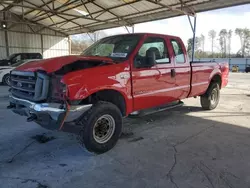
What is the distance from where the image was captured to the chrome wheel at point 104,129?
3803 millimetres

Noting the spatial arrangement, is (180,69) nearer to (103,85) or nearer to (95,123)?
(103,85)

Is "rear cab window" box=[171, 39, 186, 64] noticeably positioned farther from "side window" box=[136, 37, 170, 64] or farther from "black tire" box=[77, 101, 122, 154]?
"black tire" box=[77, 101, 122, 154]

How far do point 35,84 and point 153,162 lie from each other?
7.21 feet

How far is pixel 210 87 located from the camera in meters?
6.75

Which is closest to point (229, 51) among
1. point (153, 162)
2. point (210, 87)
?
point (210, 87)

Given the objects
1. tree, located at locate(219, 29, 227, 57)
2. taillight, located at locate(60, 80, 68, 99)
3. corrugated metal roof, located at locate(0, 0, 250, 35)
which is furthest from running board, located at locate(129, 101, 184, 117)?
tree, located at locate(219, 29, 227, 57)

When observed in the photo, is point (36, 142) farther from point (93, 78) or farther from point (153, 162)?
point (153, 162)

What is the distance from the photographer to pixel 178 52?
17.7 feet

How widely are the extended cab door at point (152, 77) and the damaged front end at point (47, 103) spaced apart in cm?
115

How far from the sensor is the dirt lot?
9.78 ft

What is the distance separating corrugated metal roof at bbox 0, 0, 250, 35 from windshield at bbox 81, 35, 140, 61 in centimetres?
881

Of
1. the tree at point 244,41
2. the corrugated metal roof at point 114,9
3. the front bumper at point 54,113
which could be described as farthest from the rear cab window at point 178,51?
the tree at point 244,41

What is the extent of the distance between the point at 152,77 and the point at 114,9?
12.4 metres

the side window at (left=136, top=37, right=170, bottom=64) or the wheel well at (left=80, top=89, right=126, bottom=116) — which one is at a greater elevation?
the side window at (left=136, top=37, right=170, bottom=64)
